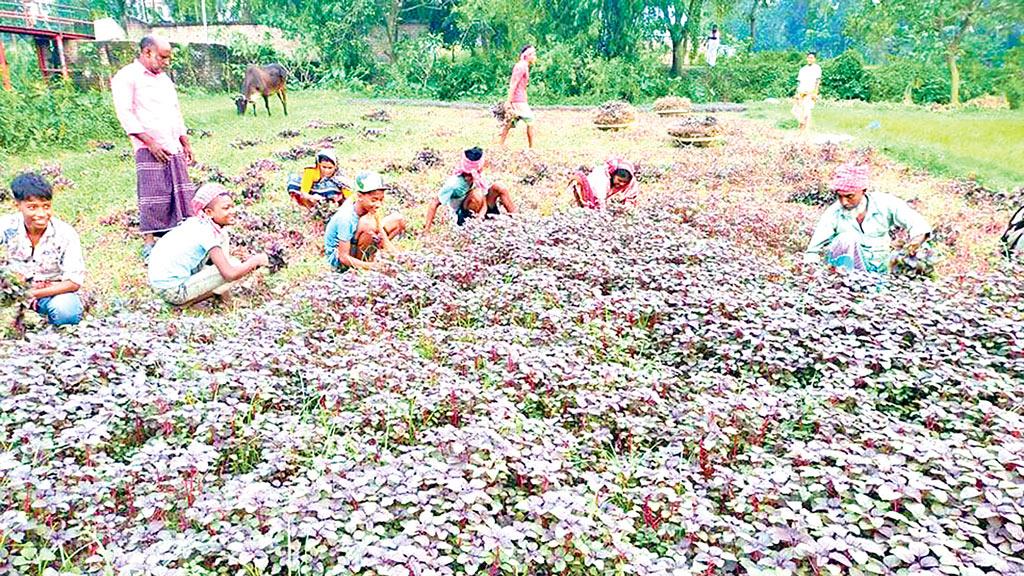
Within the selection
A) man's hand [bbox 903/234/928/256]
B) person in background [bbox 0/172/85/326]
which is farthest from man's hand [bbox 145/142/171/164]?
man's hand [bbox 903/234/928/256]

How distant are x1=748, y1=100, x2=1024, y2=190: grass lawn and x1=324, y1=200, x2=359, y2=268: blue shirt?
8975 mm

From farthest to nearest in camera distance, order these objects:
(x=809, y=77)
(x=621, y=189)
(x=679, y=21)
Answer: (x=679, y=21) → (x=809, y=77) → (x=621, y=189)

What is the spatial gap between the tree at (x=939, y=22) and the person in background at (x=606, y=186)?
73.9 feet

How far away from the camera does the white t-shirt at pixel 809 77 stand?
17234 mm

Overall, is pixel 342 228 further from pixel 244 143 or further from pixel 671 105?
pixel 671 105

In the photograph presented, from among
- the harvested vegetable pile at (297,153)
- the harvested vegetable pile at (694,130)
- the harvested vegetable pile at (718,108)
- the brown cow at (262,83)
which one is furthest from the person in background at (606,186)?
the harvested vegetable pile at (718,108)

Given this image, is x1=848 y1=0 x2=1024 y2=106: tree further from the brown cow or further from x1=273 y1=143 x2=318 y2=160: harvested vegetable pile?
x1=273 y1=143 x2=318 y2=160: harvested vegetable pile

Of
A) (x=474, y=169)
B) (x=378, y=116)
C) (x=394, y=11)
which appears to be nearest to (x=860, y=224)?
(x=474, y=169)

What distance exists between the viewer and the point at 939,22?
29812 millimetres

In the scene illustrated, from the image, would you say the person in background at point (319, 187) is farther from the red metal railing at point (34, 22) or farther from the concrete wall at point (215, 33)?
the concrete wall at point (215, 33)

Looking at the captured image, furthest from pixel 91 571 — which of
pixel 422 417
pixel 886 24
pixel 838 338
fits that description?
pixel 886 24

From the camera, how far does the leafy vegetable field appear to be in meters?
2.64

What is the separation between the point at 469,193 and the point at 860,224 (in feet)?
12.5

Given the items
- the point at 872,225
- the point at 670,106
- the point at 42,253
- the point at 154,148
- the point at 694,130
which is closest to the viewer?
the point at 42,253
